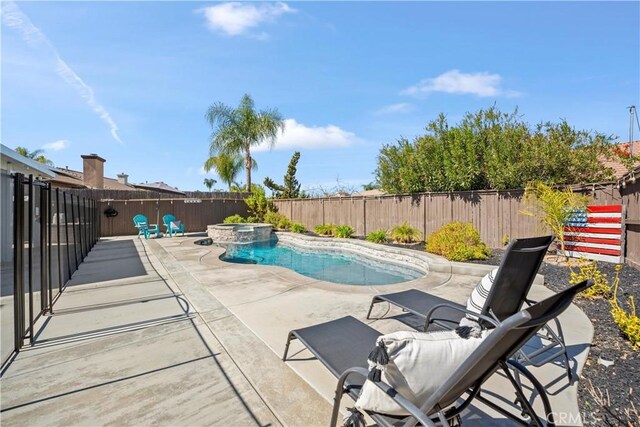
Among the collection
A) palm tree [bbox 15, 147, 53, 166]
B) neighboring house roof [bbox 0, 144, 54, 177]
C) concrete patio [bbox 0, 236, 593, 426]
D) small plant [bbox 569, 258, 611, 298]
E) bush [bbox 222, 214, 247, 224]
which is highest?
palm tree [bbox 15, 147, 53, 166]

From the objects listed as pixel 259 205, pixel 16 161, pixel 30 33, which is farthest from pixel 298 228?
pixel 30 33

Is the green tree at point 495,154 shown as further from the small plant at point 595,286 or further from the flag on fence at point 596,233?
the small plant at point 595,286

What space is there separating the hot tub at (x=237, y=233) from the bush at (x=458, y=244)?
8.41 metres

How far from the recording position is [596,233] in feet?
21.3

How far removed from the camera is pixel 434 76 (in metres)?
11.5

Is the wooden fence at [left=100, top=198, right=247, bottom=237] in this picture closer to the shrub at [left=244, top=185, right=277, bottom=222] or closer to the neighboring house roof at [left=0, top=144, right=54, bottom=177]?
the shrub at [left=244, top=185, right=277, bottom=222]

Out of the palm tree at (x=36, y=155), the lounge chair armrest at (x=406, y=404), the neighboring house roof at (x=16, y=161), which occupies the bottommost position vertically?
the lounge chair armrest at (x=406, y=404)

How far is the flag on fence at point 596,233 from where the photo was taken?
613 centimetres

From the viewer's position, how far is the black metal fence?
113 inches

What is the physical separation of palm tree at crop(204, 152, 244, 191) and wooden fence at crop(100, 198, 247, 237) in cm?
644

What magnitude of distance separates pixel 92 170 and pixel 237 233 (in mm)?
12993

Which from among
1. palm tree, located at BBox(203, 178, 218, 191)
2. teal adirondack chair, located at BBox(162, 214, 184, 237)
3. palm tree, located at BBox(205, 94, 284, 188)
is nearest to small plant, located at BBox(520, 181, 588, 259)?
teal adirondack chair, located at BBox(162, 214, 184, 237)

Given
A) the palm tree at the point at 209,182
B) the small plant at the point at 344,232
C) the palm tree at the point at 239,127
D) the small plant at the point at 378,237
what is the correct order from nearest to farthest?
the small plant at the point at 378,237
the small plant at the point at 344,232
the palm tree at the point at 239,127
the palm tree at the point at 209,182

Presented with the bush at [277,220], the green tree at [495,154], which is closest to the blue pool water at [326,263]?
the bush at [277,220]
